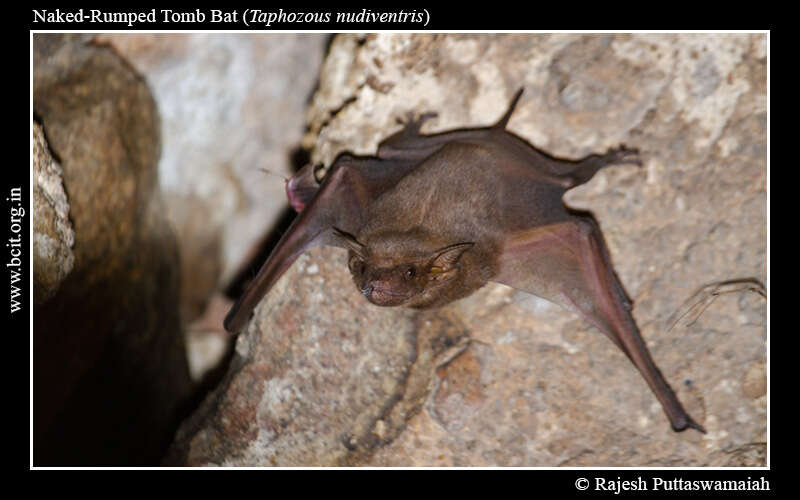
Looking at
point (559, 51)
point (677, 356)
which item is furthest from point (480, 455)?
point (559, 51)

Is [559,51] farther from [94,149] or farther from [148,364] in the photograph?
[148,364]

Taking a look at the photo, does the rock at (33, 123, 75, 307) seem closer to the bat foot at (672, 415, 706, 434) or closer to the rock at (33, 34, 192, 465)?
the rock at (33, 34, 192, 465)

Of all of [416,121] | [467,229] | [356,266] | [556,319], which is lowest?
[556,319]

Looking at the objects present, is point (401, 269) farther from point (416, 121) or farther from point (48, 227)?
point (48, 227)

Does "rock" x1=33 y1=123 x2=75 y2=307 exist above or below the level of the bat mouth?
above

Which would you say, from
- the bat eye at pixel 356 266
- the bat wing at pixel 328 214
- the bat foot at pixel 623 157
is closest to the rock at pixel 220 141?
the bat wing at pixel 328 214

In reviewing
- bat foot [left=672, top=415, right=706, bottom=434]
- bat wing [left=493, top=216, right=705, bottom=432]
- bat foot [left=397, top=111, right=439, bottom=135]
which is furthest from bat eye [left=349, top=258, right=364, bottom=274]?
bat foot [left=672, top=415, right=706, bottom=434]

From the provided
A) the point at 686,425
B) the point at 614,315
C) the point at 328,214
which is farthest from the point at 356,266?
the point at 686,425
